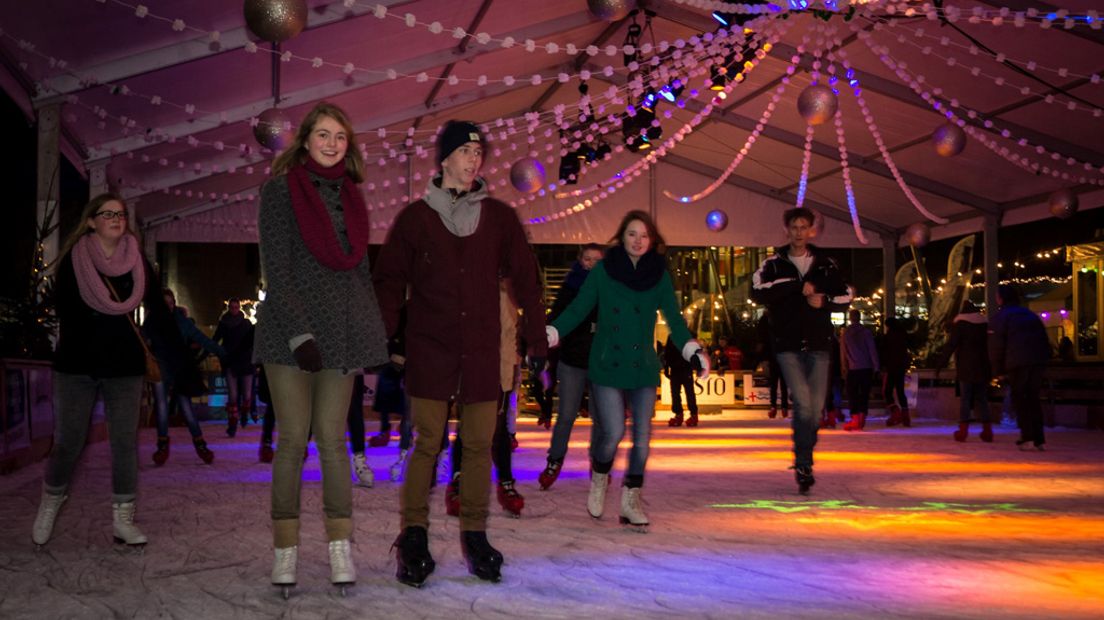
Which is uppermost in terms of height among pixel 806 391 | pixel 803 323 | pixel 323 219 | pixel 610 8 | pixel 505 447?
pixel 610 8

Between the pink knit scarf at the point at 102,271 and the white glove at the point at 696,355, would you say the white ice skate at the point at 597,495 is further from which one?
the pink knit scarf at the point at 102,271

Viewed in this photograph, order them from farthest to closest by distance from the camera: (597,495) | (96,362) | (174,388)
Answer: (174,388) → (597,495) → (96,362)

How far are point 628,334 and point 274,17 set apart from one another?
398 cm

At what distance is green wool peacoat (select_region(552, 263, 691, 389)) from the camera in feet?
16.8

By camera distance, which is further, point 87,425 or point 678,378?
point 678,378

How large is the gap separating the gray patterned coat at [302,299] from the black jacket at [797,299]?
11.4 feet

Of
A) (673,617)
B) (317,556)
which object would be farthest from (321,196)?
(673,617)

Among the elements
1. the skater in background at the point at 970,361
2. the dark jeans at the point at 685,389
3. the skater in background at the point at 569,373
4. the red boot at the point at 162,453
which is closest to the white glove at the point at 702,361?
the skater in background at the point at 569,373

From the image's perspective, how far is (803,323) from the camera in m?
6.52

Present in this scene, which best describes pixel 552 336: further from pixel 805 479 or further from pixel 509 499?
pixel 805 479

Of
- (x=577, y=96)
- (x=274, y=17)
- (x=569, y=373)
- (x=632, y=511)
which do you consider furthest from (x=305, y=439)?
(x=577, y=96)

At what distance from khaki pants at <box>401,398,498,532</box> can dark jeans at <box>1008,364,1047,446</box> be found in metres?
7.79

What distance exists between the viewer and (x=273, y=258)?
3.54 meters

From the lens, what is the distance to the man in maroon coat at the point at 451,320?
3.78 meters
